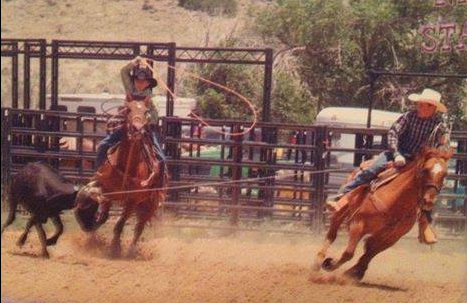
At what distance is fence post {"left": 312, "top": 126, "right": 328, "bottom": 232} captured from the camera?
13.4m

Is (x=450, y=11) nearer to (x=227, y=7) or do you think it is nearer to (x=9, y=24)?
(x=227, y=7)

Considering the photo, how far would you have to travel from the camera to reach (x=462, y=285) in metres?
11.5

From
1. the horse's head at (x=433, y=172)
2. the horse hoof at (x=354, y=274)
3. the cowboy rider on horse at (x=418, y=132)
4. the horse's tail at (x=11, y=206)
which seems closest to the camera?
the horse's head at (x=433, y=172)

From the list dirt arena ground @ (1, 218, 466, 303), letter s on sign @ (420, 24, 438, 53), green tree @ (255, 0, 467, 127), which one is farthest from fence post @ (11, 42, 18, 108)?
letter s on sign @ (420, 24, 438, 53)

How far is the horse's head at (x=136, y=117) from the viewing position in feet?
36.3

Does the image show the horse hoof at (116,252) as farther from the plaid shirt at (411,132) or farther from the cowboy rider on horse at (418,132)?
the plaid shirt at (411,132)

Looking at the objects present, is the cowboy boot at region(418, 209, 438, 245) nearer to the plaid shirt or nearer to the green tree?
the plaid shirt

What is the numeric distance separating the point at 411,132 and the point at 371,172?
0.60 m

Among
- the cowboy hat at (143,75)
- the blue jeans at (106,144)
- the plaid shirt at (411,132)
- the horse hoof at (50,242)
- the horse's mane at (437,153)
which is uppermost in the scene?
the cowboy hat at (143,75)

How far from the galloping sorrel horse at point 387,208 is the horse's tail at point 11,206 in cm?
307

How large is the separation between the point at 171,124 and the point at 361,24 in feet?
8.57

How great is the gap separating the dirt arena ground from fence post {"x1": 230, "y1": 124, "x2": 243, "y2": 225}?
49 centimetres

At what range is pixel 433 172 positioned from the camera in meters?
10.5

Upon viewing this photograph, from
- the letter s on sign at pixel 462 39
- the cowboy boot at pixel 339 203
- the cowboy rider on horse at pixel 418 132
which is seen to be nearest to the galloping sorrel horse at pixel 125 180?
the cowboy boot at pixel 339 203
